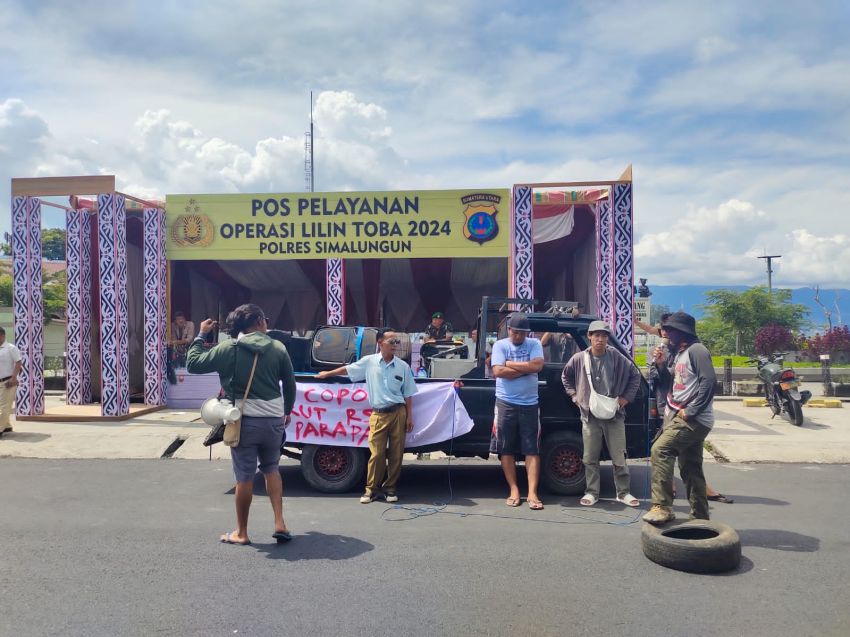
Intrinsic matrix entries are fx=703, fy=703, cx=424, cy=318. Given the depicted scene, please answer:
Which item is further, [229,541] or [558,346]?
[558,346]

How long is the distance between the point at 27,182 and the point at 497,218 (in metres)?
8.33

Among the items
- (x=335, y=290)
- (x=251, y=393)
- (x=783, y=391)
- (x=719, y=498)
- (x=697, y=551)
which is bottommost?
(x=719, y=498)

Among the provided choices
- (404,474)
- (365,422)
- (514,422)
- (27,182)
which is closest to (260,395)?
(365,422)

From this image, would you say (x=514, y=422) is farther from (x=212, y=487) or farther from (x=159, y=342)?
(x=159, y=342)

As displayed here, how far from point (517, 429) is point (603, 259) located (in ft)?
21.3

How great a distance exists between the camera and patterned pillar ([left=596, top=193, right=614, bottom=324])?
1215cm

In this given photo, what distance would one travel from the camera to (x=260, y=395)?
527cm

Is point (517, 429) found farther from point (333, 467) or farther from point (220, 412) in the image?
point (220, 412)

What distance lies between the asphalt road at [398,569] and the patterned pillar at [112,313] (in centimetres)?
499

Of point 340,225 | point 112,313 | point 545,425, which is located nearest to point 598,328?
point 545,425

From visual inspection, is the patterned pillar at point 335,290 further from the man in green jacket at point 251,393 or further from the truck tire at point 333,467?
the man in green jacket at point 251,393

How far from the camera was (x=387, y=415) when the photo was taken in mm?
6793

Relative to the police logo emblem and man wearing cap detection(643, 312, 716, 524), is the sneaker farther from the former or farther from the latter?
the police logo emblem

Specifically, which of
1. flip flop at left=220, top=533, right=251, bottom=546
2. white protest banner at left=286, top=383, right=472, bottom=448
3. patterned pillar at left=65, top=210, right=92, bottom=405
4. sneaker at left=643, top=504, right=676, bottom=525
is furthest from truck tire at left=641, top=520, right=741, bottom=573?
patterned pillar at left=65, top=210, right=92, bottom=405
